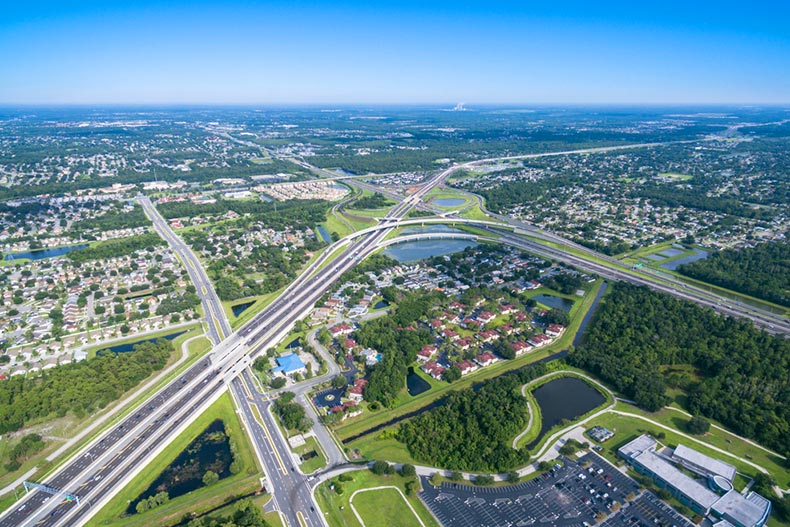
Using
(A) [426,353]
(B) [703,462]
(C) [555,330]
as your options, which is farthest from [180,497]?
(C) [555,330]

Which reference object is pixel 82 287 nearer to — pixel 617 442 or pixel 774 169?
pixel 617 442

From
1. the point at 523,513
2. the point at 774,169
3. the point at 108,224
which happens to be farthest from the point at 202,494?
the point at 774,169

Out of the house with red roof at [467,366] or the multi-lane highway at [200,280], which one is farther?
the multi-lane highway at [200,280]

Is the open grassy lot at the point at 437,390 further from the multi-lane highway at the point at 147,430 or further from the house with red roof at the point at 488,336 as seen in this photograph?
the multi-lane highway at the point at 147,430

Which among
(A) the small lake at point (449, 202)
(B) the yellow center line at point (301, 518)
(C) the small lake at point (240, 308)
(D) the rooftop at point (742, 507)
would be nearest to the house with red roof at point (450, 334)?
(B) the yellow center line at point (301, 518)

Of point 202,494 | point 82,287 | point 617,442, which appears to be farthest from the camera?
point 82,287

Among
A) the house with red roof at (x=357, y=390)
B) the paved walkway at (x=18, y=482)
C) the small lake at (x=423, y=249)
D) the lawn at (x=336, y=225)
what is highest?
the lawn at (x=336, y=225)

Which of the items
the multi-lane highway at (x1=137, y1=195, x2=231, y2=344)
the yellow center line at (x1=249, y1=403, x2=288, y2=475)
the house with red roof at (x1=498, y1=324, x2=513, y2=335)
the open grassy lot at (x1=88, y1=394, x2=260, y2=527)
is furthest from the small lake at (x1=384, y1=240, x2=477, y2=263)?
the open grassy lot at (x1=88, y1=394, x2=260, y2=527)
